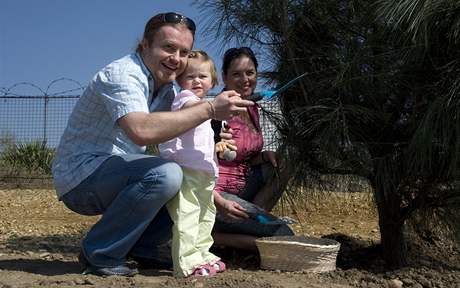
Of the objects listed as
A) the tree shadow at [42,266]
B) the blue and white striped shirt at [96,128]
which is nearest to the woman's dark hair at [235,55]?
the blue and white striped shirt at [96,128]

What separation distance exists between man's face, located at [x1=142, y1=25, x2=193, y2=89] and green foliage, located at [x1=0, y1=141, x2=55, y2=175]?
598 centimetres

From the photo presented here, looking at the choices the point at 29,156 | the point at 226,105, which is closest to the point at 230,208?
the point at 226,105

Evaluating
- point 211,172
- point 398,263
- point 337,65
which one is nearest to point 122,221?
point 211,172

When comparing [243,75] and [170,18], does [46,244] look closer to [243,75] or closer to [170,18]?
[243,75]

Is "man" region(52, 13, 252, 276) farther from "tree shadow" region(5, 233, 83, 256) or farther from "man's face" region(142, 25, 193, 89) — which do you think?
"tree shadow" region(5, 233, 83, 256)

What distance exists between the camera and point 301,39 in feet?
8.57

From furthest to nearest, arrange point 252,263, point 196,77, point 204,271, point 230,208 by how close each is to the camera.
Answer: point 252,263, point 230,208, point 196,77, point 204,271

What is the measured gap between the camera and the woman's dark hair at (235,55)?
2725 millimetres

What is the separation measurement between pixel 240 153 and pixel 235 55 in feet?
1.47

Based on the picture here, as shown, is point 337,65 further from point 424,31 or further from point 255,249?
point 255,249

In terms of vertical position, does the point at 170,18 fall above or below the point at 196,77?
above

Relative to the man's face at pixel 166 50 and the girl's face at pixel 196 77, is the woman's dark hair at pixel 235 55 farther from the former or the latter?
the man's face at pixel 166 50

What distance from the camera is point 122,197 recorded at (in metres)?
2.14

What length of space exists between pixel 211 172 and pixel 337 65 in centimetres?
70
